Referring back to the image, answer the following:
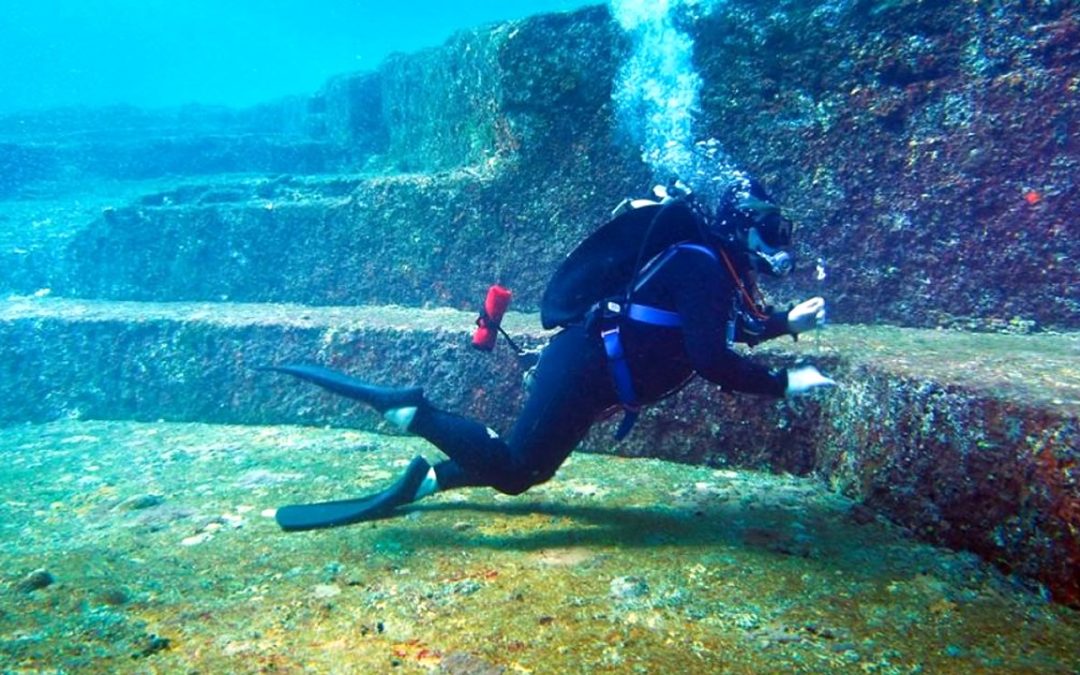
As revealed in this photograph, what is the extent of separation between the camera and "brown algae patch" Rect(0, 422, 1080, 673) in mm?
2129

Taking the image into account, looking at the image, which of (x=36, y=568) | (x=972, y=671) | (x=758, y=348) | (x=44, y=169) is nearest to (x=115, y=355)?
(x=36, y=568)

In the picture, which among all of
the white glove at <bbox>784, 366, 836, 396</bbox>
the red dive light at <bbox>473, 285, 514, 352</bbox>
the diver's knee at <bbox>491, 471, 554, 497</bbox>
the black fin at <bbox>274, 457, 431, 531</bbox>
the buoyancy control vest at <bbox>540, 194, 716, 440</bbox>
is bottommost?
the black fin at <bbox>274, 457, 431, 531</bbox>

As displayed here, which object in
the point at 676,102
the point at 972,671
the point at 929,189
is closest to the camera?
the point at 972,671

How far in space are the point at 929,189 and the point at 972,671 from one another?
3.31 m

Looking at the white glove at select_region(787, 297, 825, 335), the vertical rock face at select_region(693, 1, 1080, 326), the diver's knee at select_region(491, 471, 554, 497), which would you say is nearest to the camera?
the white glove at select_region(787, 297, 825, 335)

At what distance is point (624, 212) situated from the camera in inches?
126

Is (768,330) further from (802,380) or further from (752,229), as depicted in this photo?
(752,229)

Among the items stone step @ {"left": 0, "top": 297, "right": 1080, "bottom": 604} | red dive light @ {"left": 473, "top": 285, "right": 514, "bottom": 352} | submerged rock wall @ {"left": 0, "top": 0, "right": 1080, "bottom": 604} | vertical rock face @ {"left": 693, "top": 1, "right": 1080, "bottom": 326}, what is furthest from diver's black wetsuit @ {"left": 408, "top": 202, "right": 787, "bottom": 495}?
vertical rock face @ {"left": 693, "top": 1, "right": 1080, "bottom": 326}

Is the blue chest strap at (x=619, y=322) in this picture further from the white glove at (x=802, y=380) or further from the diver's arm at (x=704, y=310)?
the white glove at (x=802, y=380)

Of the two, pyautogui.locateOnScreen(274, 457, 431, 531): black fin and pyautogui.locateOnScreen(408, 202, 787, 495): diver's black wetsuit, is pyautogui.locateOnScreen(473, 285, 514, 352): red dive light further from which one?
Result: pyautogui.locateOnScreen(274, 457, 431, 531): black fin

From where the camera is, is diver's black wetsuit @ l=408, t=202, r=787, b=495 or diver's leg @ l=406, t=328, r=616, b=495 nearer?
diver's black wetsuit @ l=408, t=202, r=787, b=495

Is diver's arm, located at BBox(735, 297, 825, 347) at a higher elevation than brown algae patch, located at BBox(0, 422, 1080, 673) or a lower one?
higher

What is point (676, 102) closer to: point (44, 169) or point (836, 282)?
point (836, 282)

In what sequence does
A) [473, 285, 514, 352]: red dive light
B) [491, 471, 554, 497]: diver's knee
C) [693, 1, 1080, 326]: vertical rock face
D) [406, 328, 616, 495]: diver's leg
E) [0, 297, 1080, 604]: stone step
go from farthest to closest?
[693, 1, 1080, 326]: vertical rock face < [473, 285, 514, 352]: red dive light < [491, 471, 554, 497]: diver's knee < [406, 328, 616, 495]: diver's leg < [0, 297, 1080, 604]: stone step
